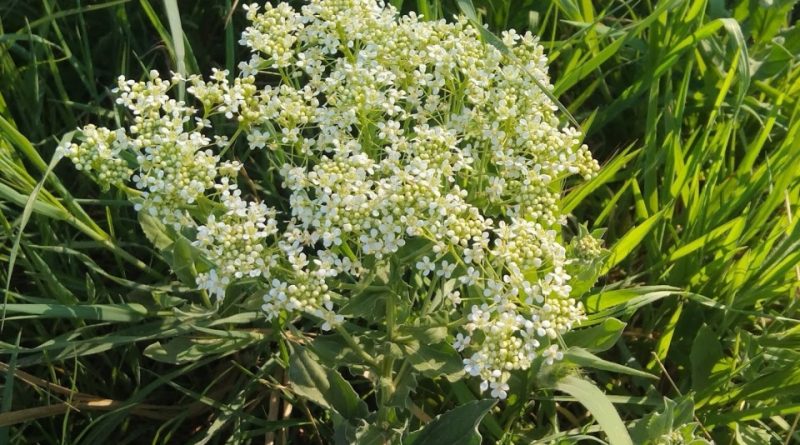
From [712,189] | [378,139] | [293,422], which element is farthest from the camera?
[712,189]

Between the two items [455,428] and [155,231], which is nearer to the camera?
[455,428]

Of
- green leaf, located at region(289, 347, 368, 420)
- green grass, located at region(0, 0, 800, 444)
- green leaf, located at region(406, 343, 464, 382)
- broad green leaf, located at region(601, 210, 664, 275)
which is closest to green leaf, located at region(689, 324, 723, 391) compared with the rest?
green grass, located at region(0, 0, 800, 444)

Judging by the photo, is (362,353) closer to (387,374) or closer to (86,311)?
(387,374)

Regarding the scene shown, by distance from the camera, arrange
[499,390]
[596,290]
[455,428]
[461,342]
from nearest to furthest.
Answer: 1. [499,390]
2. [461,342]
3. [455,428]
4. [596,290]

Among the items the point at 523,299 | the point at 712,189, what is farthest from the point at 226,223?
the point at 712,189

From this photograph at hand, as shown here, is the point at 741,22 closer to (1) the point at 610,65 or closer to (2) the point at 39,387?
(1) the point at 610,65

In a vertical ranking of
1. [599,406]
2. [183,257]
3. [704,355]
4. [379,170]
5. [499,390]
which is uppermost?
[379,170]

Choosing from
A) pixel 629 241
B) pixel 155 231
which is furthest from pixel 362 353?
pixel 629 241

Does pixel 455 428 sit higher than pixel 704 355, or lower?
higher
